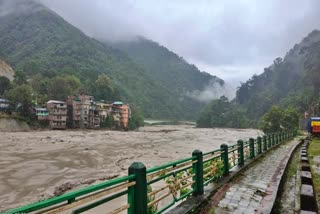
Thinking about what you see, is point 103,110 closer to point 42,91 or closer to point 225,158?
point 42,91

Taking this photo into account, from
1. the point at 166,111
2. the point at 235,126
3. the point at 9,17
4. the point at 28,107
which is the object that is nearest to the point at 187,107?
the point at 166,111

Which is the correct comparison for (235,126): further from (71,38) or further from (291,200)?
(291,200)

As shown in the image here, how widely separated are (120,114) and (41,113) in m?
24.6

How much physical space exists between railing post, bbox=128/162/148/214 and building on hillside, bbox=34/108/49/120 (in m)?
67.9


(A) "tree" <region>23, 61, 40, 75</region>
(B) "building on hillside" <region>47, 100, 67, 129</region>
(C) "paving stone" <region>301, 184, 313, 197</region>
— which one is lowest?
(C) "paving stone" <region>301, 184, 313, 197</region>

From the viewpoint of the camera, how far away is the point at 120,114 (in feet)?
277

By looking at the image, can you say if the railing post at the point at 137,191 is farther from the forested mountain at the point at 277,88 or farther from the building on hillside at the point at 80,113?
the forested mountain at the point at 277,88

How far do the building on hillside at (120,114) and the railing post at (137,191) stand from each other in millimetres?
79535

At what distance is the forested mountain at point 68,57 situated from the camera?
120 metres

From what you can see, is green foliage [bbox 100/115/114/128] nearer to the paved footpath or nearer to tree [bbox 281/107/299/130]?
tree [bbox 281/107/299/130]

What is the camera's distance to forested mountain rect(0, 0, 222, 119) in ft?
392

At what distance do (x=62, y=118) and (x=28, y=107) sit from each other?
8.09 meters

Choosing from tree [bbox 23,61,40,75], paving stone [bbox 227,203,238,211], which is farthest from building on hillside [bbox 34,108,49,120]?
paving stone [bbox 227,203,238,211]

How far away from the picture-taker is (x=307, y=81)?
12069 cm
